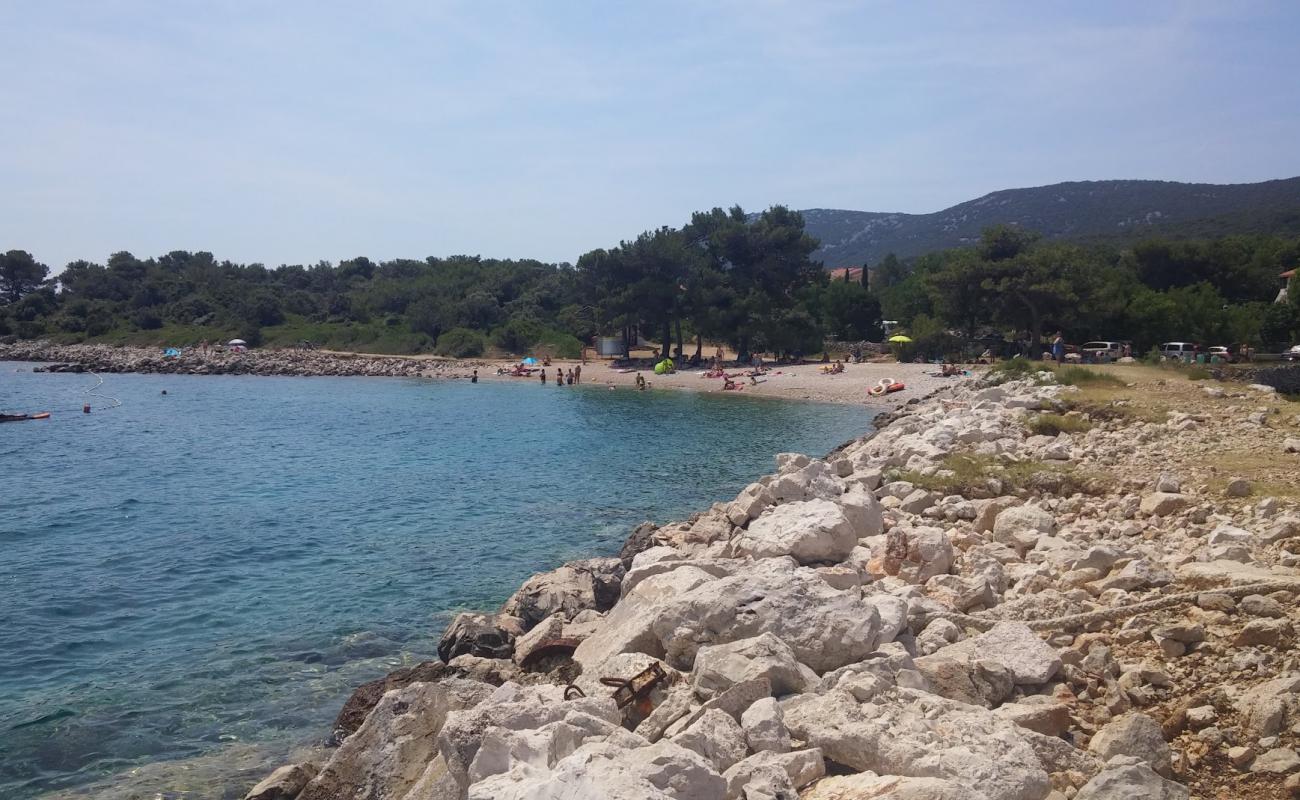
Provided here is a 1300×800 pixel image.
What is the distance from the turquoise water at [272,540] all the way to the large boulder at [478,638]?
3.46 feet

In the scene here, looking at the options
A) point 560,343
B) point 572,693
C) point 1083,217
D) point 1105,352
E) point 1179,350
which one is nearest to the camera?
point 572,693

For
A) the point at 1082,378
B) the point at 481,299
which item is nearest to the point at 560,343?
the point at 481,299

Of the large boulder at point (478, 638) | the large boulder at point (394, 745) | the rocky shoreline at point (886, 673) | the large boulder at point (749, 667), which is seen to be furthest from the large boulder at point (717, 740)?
the large boulder at point (478, 638)

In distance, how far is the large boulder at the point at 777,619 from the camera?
6.16 metres

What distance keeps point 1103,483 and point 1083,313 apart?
36.6 m

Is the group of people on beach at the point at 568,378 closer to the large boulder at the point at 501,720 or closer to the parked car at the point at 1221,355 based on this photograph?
the parked car at the point at 1221,355

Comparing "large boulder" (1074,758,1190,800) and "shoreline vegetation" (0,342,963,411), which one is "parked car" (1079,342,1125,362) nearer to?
"shoreline vegetation" (0,342,963,411)

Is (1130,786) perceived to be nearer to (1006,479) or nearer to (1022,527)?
(1022,527)

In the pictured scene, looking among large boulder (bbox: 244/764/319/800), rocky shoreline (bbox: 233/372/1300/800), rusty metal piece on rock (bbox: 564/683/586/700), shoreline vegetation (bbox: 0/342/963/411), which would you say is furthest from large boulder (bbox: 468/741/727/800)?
shoreline vegetation (bbox: 0/342/963/411)

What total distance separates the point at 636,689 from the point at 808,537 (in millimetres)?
3880

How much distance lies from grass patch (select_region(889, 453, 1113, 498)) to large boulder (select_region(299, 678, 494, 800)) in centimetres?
811

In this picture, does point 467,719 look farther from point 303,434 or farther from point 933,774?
point 303,434

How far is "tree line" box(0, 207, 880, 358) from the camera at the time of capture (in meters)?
59.3

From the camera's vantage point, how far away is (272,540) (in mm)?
17125
